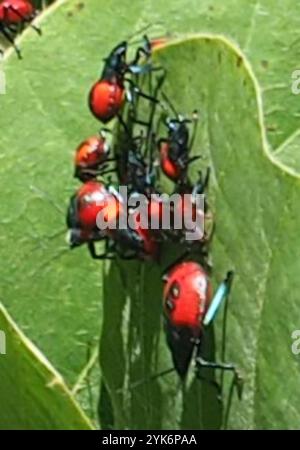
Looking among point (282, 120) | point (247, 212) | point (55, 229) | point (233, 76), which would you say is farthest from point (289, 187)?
point (55, 229)

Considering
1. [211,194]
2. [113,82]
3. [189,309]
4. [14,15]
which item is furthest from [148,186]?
[14,15]

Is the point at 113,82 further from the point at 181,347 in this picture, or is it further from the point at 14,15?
the point at 181,347

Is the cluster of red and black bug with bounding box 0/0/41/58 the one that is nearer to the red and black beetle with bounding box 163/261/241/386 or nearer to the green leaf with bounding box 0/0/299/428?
the green leaf with bounding box 0/0/299/428

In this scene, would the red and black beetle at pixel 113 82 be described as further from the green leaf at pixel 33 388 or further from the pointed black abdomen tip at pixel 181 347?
the green leaf at pixel 33 388

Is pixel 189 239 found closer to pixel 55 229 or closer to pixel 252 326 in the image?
pixel 252 326

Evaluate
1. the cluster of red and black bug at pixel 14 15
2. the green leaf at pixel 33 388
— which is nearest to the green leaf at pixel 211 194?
the green leaf at pixel 33 388

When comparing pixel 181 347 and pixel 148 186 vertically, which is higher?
pixel 148 186

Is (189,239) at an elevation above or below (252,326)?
above
